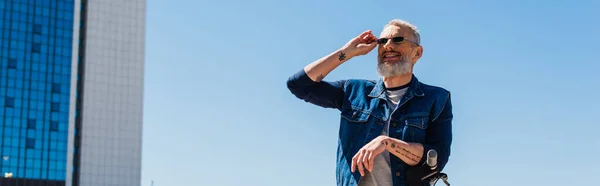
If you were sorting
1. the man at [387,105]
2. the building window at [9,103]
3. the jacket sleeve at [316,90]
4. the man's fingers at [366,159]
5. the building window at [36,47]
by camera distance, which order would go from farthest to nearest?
1. the building window at [36,47]
2. the building window at [9,103]
3. the jacket sleeve at [316,90]
4. the man at [387,105]
5. the man's fingers at [366,159]

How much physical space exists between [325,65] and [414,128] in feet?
2.01

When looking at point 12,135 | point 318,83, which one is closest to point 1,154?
point 12,135

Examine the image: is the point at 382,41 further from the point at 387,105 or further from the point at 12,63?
the point at 12,63

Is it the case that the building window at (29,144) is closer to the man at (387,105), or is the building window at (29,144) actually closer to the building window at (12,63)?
the building window at (12,63)

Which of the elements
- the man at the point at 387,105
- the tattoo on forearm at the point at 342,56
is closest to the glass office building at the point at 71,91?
the man at the point at 387,105

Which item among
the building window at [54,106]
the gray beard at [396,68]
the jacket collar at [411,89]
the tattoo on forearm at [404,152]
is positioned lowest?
the tattoo on forearm at [404,152]

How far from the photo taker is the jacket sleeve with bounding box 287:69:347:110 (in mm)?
5373

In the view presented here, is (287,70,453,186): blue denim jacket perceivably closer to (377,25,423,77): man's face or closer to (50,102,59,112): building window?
(377,25,423,77): man's face

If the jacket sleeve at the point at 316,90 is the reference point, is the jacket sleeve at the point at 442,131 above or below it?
below

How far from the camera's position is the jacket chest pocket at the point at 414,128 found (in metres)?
5.19

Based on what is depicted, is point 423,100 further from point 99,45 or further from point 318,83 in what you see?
point 99,45

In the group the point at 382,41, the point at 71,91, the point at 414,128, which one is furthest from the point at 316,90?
the point at 71,91

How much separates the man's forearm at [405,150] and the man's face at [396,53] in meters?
0.46

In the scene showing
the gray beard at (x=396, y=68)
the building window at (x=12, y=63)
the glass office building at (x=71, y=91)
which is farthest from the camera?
the building window at (x=12, y=63)
